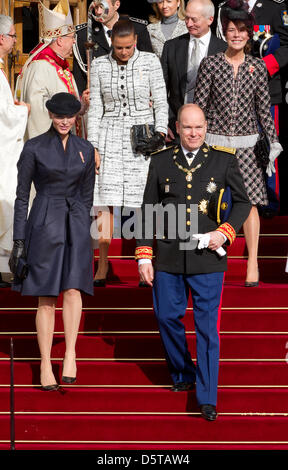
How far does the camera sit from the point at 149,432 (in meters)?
6.97

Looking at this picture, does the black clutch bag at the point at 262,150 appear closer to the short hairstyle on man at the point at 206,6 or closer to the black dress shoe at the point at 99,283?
the short hairstyle on man at the point at 206,6

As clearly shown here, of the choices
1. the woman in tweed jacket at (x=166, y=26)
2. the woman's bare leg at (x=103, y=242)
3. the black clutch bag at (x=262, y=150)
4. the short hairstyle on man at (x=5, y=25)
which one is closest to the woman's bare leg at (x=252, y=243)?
the black clutch bag at (x=262, y=150)

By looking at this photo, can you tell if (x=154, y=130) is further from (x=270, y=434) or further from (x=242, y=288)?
(x=270, y=434)

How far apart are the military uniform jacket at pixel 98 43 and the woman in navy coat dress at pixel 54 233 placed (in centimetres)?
220

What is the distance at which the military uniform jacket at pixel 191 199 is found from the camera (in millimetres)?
6930

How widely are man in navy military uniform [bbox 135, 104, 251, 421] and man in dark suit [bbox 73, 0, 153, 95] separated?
243 cm

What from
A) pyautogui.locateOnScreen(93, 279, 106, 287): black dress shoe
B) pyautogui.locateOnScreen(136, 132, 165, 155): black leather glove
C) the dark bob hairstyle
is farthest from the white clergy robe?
the dark bob hairstyle

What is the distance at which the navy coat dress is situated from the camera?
7172 mm

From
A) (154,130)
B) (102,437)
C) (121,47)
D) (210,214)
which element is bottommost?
(102,437)

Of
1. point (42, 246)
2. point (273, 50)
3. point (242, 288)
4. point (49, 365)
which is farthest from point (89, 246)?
point (273, 50)

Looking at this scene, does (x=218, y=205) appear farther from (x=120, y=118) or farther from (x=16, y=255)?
(x=120, y=118)

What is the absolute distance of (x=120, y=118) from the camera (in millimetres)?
8398

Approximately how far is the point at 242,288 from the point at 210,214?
1.19 metres

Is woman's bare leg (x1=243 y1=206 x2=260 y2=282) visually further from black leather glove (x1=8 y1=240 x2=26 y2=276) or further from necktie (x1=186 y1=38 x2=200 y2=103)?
black leather glove (x1=8 y1=240 x2=26 y2=276)
